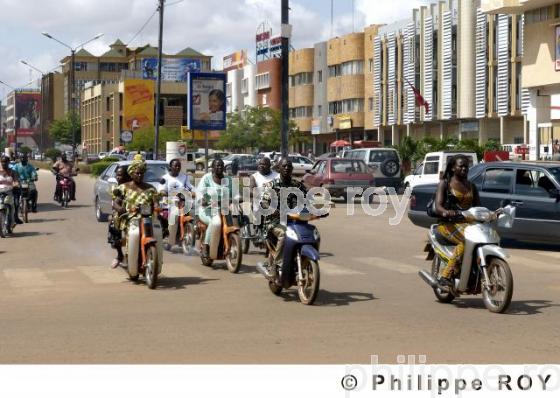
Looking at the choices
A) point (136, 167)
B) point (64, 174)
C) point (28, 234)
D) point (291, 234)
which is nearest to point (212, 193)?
point (136, 167)

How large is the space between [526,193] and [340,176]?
16.1m

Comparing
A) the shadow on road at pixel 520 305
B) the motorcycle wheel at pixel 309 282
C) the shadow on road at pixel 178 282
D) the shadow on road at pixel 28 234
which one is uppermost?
the motorcycle wheel at pixel 309 282

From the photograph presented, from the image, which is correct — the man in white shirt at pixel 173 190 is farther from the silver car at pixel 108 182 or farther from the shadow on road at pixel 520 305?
the shadow on road at pixel 520 305

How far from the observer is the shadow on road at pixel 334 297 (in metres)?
11.5

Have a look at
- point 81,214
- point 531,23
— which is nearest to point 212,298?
point 81,214

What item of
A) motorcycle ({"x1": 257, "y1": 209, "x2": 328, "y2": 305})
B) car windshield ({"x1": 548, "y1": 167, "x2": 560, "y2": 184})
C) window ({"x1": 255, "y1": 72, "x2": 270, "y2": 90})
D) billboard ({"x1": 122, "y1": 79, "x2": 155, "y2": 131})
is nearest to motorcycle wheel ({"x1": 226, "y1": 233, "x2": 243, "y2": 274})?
motorcycle ({"x1": 257, "y1": 209, "x2": 328, "y2": 305})

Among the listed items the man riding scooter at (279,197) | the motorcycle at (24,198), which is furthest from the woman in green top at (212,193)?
the motorcycle at (24,198)

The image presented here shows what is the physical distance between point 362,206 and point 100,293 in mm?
19775

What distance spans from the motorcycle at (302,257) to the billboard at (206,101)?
2604cm

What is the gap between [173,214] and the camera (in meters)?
17.5

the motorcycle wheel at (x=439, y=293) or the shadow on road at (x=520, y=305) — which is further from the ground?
the motorcycle wheel at (x=439, y=293)

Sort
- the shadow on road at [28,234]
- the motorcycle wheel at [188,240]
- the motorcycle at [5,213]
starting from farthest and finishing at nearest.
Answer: the shadow on road at [28,234] → the motorcycle at [5,213] → the motorcycle wheel at [188,240]

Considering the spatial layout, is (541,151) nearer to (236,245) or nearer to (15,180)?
(15,180)

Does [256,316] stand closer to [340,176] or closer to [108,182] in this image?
[108,182]
